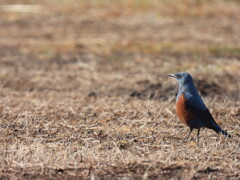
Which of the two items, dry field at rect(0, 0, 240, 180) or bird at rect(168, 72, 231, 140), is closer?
dry field at rect(0, 0, 240, 180)

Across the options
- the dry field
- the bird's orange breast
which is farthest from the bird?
the dry field

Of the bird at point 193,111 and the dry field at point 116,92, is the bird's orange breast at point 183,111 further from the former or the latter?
the dry field at point 116,92

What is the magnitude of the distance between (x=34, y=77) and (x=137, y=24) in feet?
27.4

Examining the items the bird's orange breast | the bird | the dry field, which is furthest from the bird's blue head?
the dry field

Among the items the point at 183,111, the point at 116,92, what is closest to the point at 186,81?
the point at 183,111

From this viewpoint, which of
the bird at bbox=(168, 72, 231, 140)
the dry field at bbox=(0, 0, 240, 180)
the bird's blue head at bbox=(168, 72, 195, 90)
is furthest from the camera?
the bird's blue head at bbox=(168, 72, 195, 90)

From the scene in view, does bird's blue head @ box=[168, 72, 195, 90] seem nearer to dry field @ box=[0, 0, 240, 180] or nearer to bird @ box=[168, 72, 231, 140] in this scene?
bird @ box=[168, 72, 231, 140]

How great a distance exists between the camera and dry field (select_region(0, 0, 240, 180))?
5.10 metres

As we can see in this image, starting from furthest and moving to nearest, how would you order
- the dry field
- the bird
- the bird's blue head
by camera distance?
the bird's blue head
the bird
the dry field

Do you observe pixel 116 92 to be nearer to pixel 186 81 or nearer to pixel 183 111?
pixel 186 81

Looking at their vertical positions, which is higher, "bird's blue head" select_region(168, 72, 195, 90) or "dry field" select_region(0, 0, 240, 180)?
"bird's blue head" select_region(168, 72, 195, 90)

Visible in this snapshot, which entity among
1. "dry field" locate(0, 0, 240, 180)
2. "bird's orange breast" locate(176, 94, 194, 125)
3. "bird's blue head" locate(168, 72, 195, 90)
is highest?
"bird's blue head" locate(168, 72, 195, 90)

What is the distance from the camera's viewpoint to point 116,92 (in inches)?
368

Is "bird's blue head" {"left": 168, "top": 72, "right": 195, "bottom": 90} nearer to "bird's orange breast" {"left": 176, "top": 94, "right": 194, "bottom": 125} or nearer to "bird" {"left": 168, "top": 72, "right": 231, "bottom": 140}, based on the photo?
"bird" {"left": 168, "top": 72, "right": 231, "bottom": 140}
